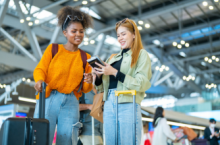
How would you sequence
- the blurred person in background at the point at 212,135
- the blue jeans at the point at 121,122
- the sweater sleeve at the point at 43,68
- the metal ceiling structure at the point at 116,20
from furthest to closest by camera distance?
1. the metal ceiling structure at the point at 116,20
2. the blurred person in background at the point at 212,135
3. the sweater sleeve at the point at 43,68
4. the blue jeans at the point at 121,122

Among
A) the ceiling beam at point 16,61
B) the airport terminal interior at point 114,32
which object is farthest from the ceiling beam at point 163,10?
the ceiling beam at point 16,61

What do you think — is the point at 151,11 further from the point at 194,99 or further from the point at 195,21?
the point at 194,99

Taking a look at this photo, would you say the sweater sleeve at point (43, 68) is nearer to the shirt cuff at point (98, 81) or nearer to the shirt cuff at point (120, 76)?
the shirt cuff at point (98, 81)

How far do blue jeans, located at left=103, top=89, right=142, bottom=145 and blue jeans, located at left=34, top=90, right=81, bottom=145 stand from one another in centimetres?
40

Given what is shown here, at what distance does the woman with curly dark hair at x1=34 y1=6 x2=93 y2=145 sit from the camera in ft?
8.85

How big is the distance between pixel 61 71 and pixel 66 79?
0.10 m

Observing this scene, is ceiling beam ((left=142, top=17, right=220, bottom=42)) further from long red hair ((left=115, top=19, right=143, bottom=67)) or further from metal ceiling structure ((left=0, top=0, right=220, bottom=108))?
long red hair ((left=115, top=19, right=143, bottom=67))

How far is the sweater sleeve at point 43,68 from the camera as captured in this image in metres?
2.66

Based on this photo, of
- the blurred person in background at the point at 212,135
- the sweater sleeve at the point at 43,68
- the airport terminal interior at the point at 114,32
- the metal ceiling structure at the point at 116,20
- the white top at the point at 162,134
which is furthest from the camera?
the metal ceiling structure at the point at 116,20

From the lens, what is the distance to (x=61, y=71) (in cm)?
281

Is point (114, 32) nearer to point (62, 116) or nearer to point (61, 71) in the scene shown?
point (61, 71)

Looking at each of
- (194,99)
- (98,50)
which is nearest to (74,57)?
(98,50)

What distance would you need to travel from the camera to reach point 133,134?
2344 millimetres

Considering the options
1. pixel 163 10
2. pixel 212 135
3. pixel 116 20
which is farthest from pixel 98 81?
pixel 116 20
